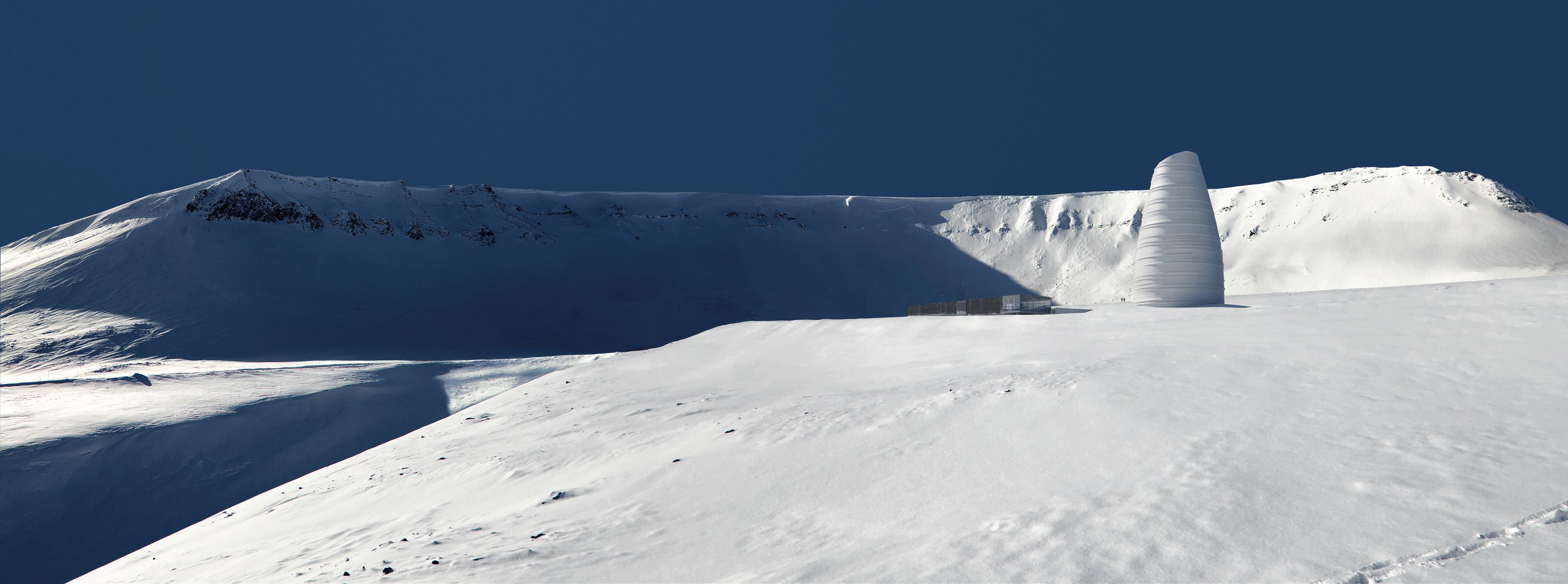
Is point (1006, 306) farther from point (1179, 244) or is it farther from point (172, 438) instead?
point (172, 438)

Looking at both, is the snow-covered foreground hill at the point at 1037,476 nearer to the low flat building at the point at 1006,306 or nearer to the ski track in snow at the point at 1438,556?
the ski track in snow at the point at 1438,556

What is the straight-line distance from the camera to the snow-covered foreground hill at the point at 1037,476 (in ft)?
14.4

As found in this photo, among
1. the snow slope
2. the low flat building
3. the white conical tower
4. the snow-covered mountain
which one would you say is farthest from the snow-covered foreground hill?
the snow-covered mountain

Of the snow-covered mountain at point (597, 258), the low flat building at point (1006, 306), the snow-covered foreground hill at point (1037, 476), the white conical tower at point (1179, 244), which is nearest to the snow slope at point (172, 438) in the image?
the snow-covered foreground hill at point (1037, 476)

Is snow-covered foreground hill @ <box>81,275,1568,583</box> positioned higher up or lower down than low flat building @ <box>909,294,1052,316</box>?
higher up

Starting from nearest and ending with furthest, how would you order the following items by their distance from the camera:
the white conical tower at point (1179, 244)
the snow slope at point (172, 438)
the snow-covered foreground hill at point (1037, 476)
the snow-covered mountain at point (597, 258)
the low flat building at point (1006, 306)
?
1. the snow-covered foreground hill at point (1037, 476)
2. the snow slope at point (172, 438)
3. the white conical tower at point (1179, 244)
4. the low flat building at point (1006, 306)
5. the snow-covered mountain at point (597, 258)

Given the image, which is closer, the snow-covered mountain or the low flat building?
the low flat building

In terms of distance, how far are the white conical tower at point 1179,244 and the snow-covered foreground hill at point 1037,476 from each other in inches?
196

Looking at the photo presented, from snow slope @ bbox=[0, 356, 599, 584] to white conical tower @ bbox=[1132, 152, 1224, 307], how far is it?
54.0 ft

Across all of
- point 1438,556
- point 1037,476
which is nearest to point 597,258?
point 1037,476

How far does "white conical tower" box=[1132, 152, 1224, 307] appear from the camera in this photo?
18.3 metres

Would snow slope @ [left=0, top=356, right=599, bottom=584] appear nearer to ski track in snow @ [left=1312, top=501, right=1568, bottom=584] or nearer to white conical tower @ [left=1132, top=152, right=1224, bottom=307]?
white conical tower @ [left=1132, top=152, right=1224, bottom=307]

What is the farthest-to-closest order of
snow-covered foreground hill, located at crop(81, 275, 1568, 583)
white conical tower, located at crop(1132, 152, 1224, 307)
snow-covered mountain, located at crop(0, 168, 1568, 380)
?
snow-covered mountain, located at crop(0, 168, 1568, 380) < white conical tower, located at crop(1132, 152, 1224, 307) < snow-covered foreground hill, located at crop(81, 275, 1568, 583)

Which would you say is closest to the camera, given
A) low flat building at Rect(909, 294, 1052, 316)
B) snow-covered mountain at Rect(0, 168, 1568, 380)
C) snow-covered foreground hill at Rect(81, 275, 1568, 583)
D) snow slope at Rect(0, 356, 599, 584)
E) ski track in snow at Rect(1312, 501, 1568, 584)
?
ski track in snow at Rect(1312, 501, 1568, 584)
